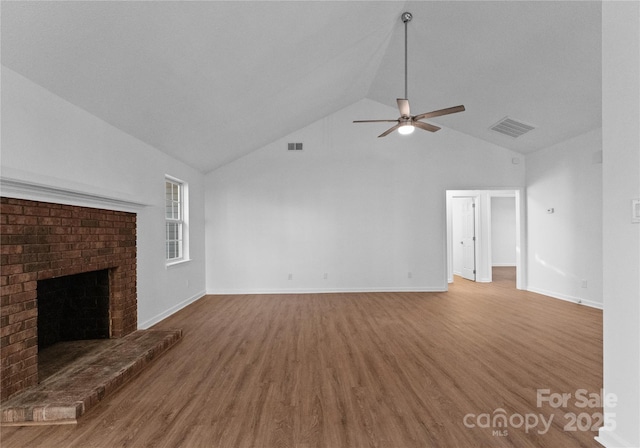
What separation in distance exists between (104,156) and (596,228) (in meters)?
6.77

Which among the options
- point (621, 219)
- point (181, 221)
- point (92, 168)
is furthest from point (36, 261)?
point (621, 219)

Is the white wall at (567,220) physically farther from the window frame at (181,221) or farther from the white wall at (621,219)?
the window frame at (181,221)

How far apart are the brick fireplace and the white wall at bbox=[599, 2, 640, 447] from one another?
3759mm

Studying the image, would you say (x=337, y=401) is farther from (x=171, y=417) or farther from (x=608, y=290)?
(x=608, y=290)

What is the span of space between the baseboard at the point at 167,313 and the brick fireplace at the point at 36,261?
0.47 m

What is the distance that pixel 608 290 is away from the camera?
5.72ft

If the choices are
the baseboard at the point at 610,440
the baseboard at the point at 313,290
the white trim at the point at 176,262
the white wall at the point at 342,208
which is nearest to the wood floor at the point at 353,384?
the baseboard at the point at 610,440

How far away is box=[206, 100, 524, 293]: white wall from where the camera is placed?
6.31 metres

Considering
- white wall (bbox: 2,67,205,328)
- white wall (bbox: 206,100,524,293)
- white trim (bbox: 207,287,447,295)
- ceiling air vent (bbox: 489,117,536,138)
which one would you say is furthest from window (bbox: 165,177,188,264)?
ceiling air vent (bbox: 489,117,536,138)

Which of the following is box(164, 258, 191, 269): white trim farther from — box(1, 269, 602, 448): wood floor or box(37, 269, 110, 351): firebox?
box(37, 269, 110, 351): firebox

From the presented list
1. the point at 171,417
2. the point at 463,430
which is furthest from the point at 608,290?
the point at 171,417

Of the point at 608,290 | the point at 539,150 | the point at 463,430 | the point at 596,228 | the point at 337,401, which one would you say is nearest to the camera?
the point at 608,290

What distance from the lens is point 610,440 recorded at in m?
1.72

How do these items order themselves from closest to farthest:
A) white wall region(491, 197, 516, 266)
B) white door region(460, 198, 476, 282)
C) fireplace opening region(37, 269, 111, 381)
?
fireplace opening region(37, 269, 111, 381) < white door region(460, 198, 476, 282) < white wall region(491, 197, 516, 266)
